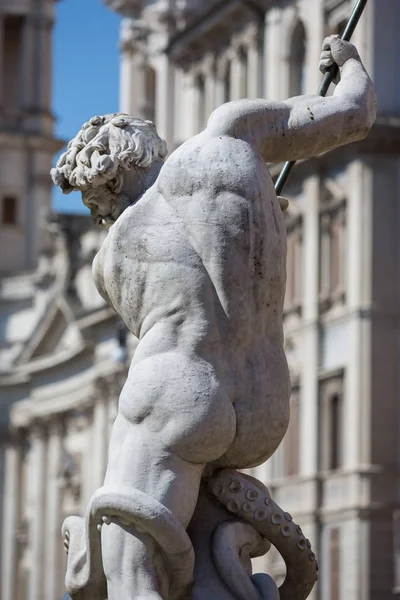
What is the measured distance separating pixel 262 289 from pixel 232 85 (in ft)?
123

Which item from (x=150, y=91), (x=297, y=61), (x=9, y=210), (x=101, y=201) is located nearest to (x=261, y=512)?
(x=101, y=201)

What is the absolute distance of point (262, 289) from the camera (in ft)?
18.9

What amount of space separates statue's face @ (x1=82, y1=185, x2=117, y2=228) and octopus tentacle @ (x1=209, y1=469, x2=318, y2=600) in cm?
83

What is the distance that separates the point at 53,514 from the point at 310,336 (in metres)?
23.8

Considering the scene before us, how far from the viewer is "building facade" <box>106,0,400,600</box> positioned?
34.1 meters

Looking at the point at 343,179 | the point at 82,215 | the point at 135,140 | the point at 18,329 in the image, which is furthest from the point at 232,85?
the point at 135,140

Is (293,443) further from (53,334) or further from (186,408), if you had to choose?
(186,408)

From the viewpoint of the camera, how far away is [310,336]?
36875 mm

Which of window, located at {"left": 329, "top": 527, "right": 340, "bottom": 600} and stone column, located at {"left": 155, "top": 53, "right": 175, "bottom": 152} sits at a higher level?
stone column, located at {"left": 155, "top": 53, "right": 175, "bottom": 152}

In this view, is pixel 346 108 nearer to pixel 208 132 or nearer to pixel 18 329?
pixel 208 132

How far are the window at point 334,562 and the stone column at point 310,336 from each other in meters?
1.27

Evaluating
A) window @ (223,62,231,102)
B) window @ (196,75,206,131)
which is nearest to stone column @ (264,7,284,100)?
window @ (223,62,231,102)

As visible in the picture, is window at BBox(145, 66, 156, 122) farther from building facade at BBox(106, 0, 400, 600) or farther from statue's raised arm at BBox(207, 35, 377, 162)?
statue's raised arm at BBox(207, 35, 377, 162)

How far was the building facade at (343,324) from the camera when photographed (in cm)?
3412
